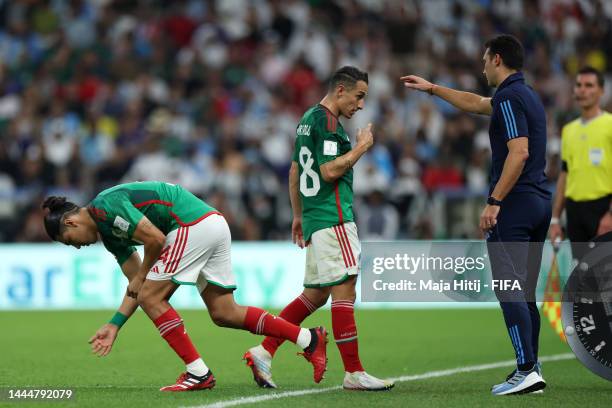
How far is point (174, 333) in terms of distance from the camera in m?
7.71

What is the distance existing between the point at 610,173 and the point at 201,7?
1424 cm

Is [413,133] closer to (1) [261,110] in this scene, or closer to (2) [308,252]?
(1) [261,110]

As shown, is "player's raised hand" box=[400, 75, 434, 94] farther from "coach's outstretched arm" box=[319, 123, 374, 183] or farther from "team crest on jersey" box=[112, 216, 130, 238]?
"team crest on jersey" box=[112, 216, 130, 238]

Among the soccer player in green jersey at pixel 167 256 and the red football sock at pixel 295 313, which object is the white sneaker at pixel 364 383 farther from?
the red football sock at pixel 295 313

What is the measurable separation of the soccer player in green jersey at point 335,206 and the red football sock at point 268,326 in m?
0.32

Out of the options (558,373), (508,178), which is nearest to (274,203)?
(558,373)

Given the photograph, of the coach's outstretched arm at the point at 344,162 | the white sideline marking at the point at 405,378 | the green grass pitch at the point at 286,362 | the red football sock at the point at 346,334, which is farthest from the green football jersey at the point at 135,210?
the white sideline marking at the point at 405,378

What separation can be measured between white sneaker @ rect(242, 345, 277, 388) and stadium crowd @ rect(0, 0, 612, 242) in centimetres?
878

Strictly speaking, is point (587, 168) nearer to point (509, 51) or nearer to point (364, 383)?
point (509, 51)

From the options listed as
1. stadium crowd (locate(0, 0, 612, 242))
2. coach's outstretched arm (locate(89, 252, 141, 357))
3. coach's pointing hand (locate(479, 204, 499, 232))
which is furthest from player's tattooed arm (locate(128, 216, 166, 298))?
stadium crowd (locate(0, 0, 612, 242))

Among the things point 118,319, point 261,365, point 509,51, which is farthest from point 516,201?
point 118,319

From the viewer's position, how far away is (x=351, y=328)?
7828mm

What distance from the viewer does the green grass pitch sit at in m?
7.37

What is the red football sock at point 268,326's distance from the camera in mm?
7961
